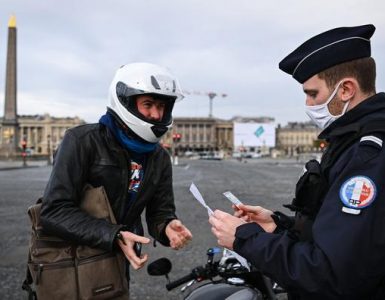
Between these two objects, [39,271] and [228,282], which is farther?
[228,282]

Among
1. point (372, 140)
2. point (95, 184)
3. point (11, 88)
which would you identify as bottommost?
point (95, 184)

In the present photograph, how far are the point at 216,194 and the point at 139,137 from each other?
1134 centimetres

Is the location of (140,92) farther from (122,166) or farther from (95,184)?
(95,184)

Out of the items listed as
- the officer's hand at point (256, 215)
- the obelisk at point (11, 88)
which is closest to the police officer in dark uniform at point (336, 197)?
the officer's hand at point (256, 215)

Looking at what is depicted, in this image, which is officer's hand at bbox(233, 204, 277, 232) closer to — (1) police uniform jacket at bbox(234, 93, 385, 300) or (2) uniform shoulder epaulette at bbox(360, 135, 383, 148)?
(1) police uniform jacket at bbox(234, 93, 385, 300)

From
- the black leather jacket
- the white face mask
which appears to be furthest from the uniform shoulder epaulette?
the black leather jacket

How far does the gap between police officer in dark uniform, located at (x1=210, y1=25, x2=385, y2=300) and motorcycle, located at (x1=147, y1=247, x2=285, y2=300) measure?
77 centimetres

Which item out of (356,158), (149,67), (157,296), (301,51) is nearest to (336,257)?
(356,158)

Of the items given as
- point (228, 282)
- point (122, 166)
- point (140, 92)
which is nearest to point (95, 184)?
point (122, 166)

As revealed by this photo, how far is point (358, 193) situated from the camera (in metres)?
1.43

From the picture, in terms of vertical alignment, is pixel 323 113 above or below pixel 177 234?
above

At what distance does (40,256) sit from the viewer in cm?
Result: 201

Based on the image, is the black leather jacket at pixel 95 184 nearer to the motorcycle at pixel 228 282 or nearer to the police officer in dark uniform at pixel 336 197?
the motorcycle at pixel 228 282

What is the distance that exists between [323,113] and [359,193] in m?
0.43
